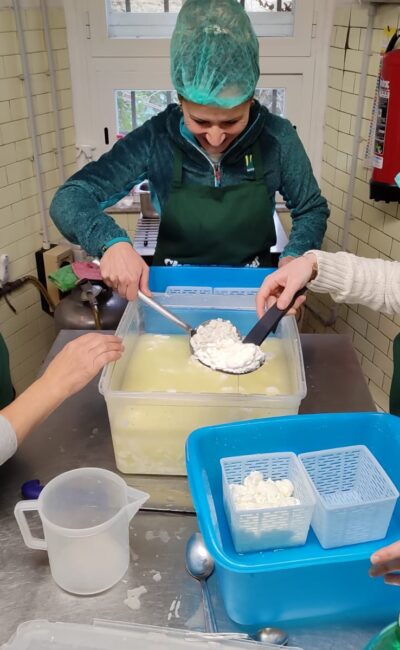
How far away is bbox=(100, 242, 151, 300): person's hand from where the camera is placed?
50.0 inches

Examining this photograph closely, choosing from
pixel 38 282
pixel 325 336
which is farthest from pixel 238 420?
pixel 38 282

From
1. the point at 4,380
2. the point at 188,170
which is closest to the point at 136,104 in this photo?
the point at 188,170

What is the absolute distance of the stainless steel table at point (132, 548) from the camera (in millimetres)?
780

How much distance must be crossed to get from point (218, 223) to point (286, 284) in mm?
528

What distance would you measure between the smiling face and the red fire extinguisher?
2.44ft

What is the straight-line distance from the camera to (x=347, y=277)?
1157mm

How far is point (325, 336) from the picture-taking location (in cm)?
155

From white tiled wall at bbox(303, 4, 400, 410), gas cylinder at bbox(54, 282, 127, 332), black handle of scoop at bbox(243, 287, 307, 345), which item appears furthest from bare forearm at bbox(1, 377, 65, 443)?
white tiled wall at bbox(303, 4, 400, 410)

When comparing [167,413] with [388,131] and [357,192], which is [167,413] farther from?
[357,192]

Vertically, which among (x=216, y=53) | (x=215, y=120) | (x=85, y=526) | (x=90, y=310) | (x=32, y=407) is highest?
(x=216, y=53)

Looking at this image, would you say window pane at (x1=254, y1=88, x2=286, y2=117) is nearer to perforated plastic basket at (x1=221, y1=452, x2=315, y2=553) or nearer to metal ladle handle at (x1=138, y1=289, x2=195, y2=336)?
metal ladle handle at (x1=138, y1=289, x2=195, y2=336)

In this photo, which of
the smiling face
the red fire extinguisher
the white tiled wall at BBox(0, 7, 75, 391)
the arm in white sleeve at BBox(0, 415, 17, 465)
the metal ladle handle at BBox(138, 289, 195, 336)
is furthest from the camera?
the white tiled wall at BBox(0, 7, 75, 391)

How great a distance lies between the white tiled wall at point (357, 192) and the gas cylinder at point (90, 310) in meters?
1.08

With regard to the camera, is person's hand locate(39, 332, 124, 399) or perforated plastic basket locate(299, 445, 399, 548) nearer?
perforated plastic basket locate(299, 445, 399, 548)
